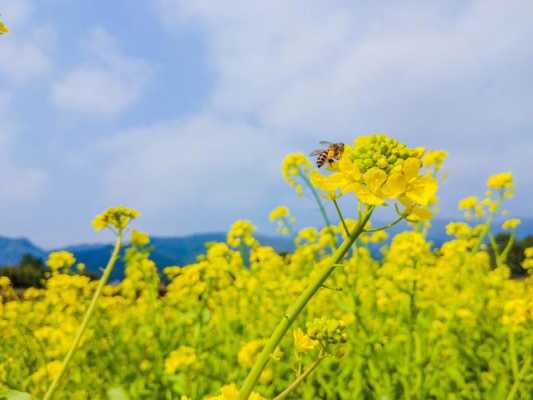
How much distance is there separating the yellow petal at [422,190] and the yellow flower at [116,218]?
4.79ft

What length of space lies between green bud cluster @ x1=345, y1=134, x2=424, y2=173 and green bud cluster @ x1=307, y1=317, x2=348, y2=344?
1.19 ft

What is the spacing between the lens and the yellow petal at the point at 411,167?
3.32ft

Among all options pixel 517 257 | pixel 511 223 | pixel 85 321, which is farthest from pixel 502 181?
pixel 517 257

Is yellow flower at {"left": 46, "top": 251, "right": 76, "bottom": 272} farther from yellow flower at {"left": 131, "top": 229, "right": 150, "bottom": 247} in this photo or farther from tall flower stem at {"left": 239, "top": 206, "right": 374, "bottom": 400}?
tall flower stem at {"left": 239, "top": 206, "right": 374, "bottom": 400}

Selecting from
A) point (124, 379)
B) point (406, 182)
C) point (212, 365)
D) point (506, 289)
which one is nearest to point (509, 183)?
point (506, 289)

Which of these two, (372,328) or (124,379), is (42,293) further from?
(372,328)

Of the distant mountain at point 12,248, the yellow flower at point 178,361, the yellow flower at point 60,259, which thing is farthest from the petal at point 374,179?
the distant mountain at point 12,248

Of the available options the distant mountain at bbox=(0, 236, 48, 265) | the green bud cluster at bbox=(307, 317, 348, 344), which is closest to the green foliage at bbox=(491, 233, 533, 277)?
the green bud cluster at bbox=(307, 317, 348, 344)

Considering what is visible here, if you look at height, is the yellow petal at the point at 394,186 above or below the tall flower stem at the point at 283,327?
above

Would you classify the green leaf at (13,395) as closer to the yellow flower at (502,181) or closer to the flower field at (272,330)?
the flower field at (272,330)

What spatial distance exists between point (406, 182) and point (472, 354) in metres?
3.21

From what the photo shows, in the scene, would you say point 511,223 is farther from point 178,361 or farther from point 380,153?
point 380,153

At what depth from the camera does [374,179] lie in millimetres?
1001

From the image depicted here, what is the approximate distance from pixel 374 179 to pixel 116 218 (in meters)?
1.52
